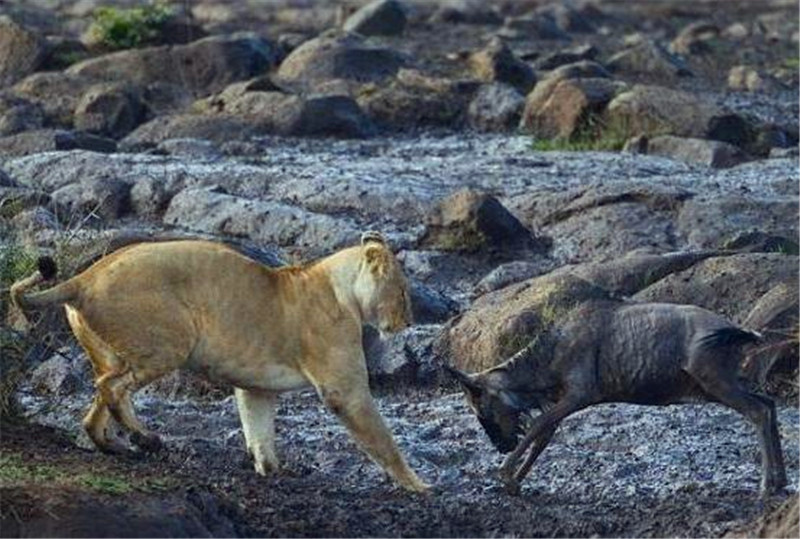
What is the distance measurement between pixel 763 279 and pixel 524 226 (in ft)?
13.3

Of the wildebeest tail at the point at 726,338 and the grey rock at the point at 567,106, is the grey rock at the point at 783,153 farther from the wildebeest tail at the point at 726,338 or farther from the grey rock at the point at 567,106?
the wildebeest tail at the point at 726,338

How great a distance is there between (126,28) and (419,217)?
1079 cm

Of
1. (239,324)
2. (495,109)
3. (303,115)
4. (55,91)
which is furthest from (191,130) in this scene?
(239,324)

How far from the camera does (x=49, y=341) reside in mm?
12453

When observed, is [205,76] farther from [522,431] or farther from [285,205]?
[522,431]

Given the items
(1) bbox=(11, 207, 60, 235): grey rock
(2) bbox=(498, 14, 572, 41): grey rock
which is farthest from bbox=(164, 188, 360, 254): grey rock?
(2) bbox=(498, 14, 572, 41): grey rock

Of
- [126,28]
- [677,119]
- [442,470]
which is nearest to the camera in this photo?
[442,470]

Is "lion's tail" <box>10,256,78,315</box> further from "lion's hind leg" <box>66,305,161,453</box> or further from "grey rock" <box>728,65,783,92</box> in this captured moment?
"grey rock" <box>728,65,783,92</box>

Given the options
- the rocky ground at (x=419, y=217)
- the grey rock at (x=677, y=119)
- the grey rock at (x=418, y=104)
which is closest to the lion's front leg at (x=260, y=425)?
the rocky ground at (x=419, y=217)

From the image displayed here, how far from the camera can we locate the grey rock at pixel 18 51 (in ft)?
92.6

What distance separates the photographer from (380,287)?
1207cm

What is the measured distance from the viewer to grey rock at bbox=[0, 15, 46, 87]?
28.2 m

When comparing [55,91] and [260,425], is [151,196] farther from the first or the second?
[260,425]

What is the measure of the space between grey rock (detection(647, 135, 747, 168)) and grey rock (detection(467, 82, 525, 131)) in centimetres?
258
